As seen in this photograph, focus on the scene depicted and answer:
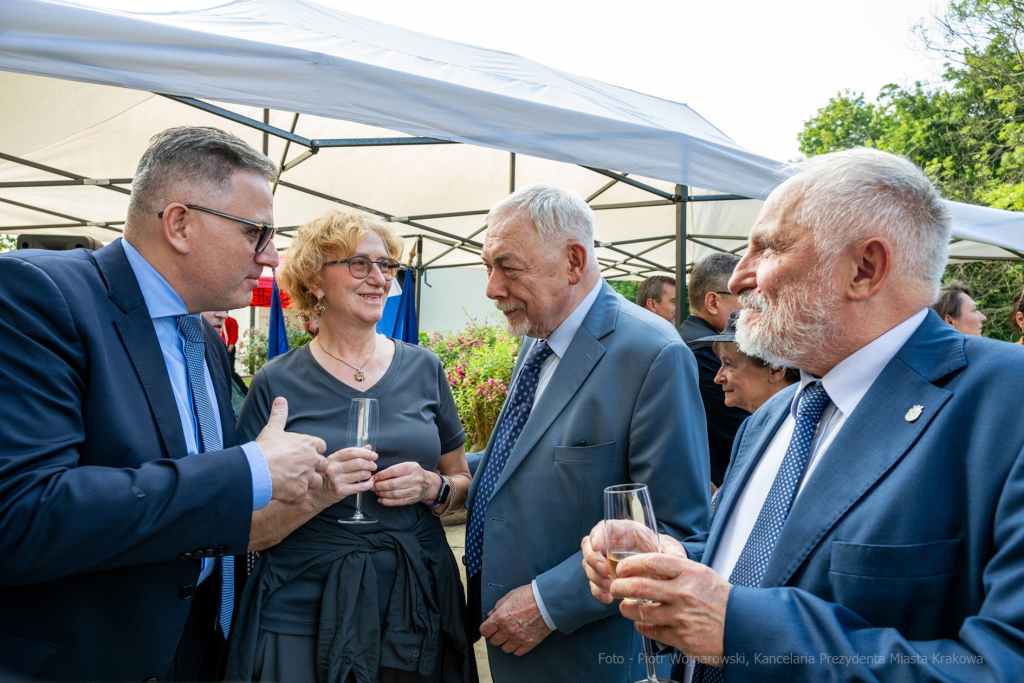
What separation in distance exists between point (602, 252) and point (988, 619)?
13.9 metres

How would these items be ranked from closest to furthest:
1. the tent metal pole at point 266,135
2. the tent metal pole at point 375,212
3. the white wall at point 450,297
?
the tent metal pole at point 266,135 → the tent metal pole at point 375,212 → the white wall at point 450,297

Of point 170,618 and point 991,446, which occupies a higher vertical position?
point 991,446

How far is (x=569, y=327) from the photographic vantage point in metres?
2.41

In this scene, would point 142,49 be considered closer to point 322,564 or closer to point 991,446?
point 322,564

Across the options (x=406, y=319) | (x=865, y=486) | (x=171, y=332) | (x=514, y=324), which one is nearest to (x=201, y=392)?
(x=171, y=332)

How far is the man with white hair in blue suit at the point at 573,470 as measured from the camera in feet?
6.69

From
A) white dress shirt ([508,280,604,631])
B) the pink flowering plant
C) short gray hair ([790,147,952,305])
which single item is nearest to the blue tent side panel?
the pink flowering plant

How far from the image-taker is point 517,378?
2549mm

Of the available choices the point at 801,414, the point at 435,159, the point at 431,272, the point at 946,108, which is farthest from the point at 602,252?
the point at 946,108

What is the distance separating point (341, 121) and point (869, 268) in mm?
5985

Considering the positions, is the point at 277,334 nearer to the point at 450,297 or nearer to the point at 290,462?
the point at 290,462

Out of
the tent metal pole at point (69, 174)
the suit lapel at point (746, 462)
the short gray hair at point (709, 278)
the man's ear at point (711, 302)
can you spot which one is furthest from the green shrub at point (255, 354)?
the suit lapel at point (746, 462)

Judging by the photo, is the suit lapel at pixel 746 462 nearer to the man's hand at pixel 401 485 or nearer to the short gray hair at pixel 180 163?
the man's hand at pixel 401 485

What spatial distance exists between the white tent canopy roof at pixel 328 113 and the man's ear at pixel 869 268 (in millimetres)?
→ 2075
